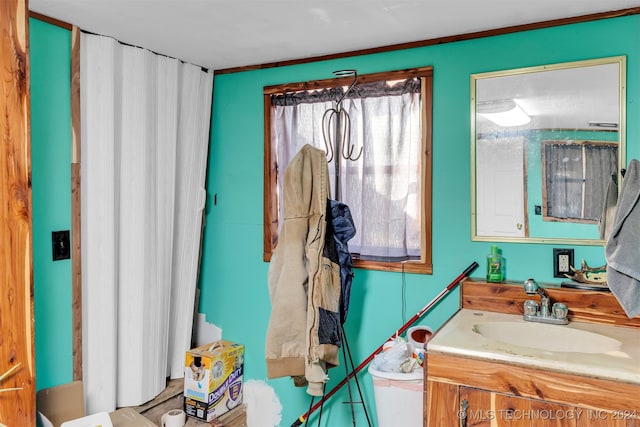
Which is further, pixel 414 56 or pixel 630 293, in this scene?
pixel 414 56

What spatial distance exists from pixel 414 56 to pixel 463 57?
25 centimetres

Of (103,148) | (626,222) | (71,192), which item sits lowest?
(626,222)

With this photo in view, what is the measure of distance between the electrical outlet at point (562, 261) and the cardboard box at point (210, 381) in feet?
6.00

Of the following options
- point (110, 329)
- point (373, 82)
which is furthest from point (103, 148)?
point (373, 82)

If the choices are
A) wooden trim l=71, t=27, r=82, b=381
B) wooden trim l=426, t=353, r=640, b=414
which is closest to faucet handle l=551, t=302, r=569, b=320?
wooden trim l=426, t=353, r=640, b=414

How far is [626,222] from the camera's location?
1.74 meters

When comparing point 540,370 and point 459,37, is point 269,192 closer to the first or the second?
point 459,37

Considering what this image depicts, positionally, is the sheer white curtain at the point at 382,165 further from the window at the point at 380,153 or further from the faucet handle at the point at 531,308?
the faucet handle at the point at 531,308

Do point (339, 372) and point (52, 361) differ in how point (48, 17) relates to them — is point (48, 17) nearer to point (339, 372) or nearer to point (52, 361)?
point (52, 361)

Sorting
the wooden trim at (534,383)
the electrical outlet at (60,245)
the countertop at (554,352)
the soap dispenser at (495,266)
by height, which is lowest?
the wooden trim at (534,383)

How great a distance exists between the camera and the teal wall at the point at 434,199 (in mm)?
2156

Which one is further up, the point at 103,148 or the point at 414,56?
the point at 414,56

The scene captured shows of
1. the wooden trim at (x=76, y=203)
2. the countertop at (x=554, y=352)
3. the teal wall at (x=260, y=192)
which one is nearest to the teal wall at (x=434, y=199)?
the teal wall at (x=260, y=192)

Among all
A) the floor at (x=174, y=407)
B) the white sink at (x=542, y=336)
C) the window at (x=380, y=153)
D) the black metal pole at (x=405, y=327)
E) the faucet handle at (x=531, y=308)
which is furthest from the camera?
the floor at (x=174, y=407)
